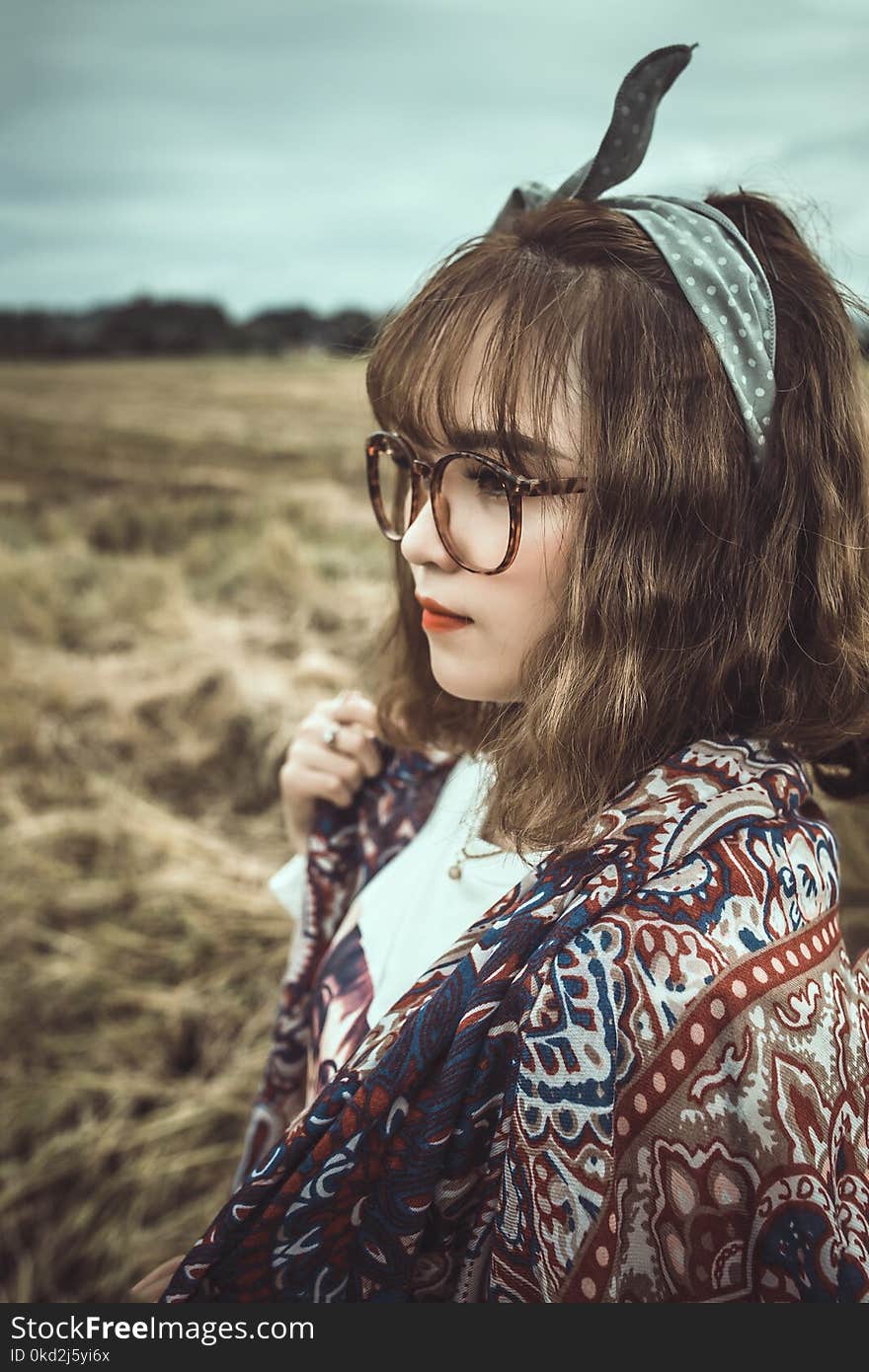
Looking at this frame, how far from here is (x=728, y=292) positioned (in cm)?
78

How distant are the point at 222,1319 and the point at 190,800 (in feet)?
5.04

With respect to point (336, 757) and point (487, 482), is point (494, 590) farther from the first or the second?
point (336, 757)

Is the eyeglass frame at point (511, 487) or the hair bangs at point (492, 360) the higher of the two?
the hair bangs at point (492, 360)

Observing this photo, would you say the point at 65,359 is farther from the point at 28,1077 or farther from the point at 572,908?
the point at 572,908

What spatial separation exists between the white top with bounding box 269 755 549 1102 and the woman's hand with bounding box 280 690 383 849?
0.13 metres

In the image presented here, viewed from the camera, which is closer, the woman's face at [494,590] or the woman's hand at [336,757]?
the woman's face at [494,590]

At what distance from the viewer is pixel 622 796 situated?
83 centimetres

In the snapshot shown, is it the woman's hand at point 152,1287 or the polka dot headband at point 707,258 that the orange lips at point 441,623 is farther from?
the woman's hand at point 152,1287

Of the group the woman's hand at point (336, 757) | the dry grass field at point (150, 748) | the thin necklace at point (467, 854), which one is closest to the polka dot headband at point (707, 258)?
the thin necklace at point (467, 854)

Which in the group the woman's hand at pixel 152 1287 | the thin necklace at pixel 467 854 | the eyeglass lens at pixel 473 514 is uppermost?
the eyeglass lens at pixel 473 514

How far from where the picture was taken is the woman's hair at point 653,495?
785mm

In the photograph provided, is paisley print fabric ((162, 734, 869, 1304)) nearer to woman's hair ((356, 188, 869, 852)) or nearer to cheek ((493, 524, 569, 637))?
woman's hair ((356, 188, 869, 852))

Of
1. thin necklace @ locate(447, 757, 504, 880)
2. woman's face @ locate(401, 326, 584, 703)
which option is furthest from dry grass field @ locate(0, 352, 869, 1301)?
woman's face @ locate(401, 326, 584, 703)

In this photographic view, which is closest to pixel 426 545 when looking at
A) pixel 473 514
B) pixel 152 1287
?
pixel 473 514
